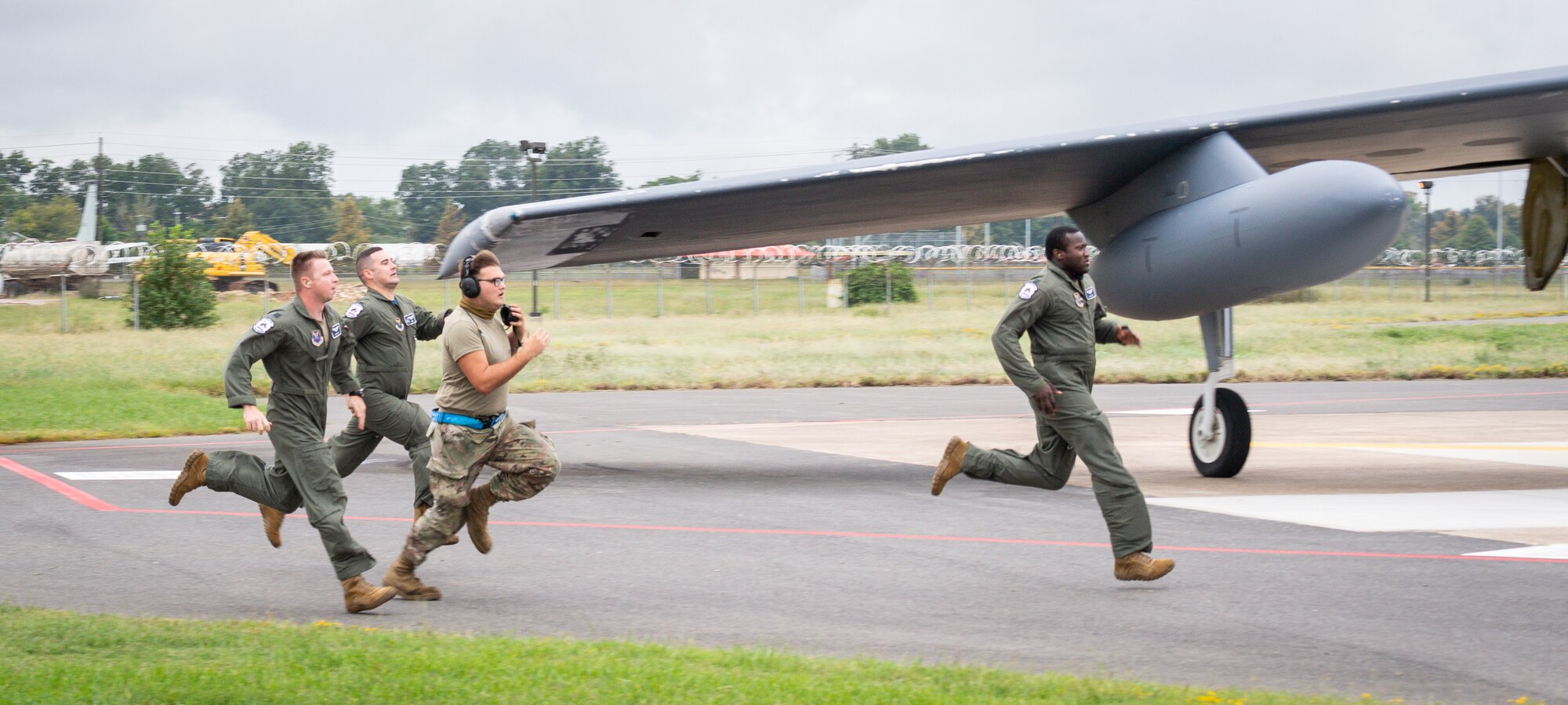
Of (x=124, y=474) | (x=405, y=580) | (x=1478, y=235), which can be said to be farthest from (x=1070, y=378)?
(x=1478, y=235)

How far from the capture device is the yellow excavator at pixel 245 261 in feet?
208

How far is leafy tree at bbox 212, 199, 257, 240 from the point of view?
320ft

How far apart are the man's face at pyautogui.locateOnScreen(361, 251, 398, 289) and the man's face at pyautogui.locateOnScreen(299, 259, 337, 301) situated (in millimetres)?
1933

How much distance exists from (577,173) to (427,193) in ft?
37.4

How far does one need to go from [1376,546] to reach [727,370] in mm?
17911

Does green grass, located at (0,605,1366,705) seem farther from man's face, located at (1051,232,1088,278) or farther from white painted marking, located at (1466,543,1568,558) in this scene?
white painted marking, located at (1466,543,1568,558)

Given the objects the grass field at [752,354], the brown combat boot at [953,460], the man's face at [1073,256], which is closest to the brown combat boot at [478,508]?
the brown combat boot at [953,460]

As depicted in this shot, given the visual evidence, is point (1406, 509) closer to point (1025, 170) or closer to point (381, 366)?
point (1025, 170)

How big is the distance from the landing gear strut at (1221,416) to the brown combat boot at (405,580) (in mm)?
6782

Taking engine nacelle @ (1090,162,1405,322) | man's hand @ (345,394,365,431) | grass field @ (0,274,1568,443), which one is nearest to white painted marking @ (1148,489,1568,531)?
engine nacelle @ (1090,162,1405,322)

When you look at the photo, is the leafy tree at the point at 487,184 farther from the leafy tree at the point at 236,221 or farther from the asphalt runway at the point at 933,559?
the asphalt runway at the point at 933,559

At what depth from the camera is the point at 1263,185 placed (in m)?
8.86

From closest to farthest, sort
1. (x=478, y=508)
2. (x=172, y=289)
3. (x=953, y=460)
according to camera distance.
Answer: (x=478, y=508)
(x=953, y=460)
(x=172, y=289)

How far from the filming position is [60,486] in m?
10.8
